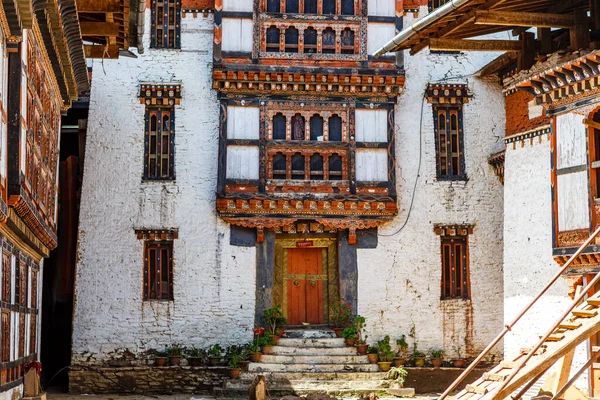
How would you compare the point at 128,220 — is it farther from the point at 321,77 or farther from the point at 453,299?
the point at 453,299

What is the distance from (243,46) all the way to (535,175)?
7588 millimetres

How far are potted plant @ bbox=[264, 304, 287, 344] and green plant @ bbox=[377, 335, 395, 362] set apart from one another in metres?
2.33

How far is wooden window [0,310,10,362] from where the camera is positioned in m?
15.7

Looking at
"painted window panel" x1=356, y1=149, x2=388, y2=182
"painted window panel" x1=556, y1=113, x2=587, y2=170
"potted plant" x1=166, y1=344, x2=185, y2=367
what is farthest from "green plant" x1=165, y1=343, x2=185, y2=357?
"painted window panel" x1=556, y1=113, x2=587, y2=170

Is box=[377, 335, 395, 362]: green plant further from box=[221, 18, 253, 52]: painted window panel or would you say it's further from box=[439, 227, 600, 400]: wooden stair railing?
box=[439, 227, 600, 400]: wooden stair railing

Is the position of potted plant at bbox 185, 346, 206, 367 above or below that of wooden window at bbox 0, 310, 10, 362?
below

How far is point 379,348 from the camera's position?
2373cm

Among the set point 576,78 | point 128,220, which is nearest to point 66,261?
point 128,220

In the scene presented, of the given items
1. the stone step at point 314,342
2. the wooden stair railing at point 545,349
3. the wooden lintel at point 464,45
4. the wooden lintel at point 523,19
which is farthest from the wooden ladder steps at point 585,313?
the stone step at point 314,342

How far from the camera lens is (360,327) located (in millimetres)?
23891

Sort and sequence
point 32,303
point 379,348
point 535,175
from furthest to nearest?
1. point 379,348
2. point 535,175
3. point 32,303

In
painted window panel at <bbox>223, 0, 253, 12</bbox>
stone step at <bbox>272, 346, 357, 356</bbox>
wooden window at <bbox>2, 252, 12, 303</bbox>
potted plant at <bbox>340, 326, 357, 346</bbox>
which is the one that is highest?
painted window panel at <bbox>223, 0, 253, 12</bbox>

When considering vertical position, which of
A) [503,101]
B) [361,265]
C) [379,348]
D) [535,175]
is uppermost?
[503,101]

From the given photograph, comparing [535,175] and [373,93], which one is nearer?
[535,175]
